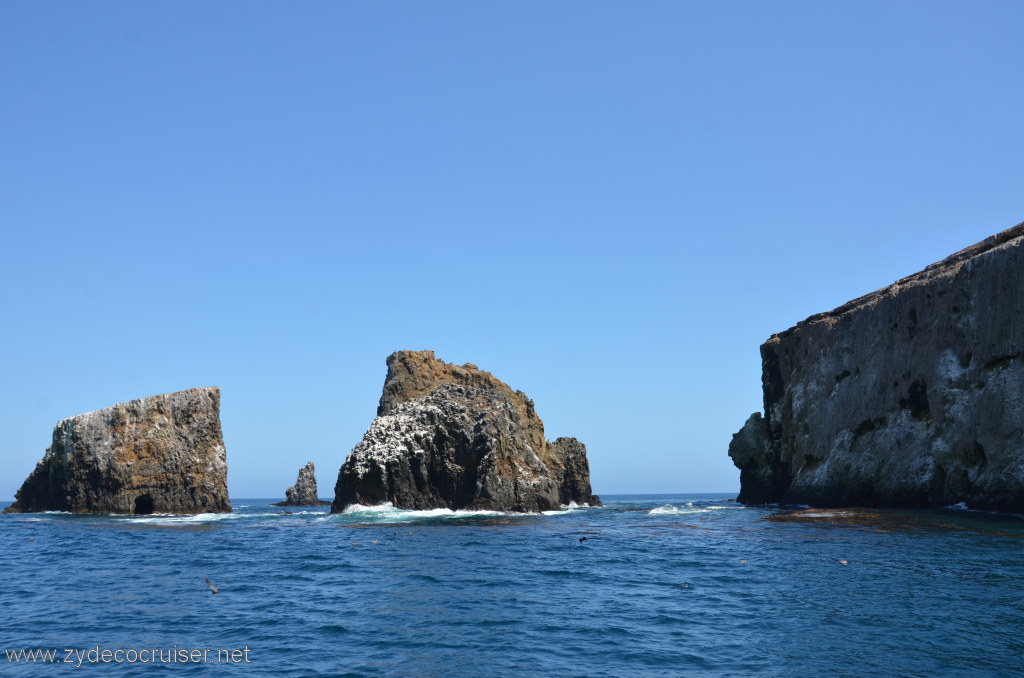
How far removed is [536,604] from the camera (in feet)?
72.7

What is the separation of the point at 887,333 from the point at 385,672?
55.5 meters

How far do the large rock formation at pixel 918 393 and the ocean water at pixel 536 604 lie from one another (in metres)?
9.09

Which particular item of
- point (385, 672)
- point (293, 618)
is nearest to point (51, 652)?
point (293, 618)

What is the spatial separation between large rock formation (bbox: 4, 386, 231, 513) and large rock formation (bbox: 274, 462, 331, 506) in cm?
4777

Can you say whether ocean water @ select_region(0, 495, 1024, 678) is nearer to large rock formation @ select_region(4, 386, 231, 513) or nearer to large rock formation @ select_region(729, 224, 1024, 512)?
large rock formation @ select_region(729, 224, 1024, 512)

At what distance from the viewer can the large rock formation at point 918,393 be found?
154 ft

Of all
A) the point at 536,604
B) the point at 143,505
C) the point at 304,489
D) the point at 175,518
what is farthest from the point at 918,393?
the point at 304,489

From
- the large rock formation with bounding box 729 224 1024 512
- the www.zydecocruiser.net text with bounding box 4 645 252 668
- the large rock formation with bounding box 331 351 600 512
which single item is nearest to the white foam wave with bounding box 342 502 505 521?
the large rock formation with bounding box 331 351 600 512

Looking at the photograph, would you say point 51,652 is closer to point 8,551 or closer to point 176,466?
point 8,551

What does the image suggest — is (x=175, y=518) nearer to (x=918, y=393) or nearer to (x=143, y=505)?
(x=143, y=505)

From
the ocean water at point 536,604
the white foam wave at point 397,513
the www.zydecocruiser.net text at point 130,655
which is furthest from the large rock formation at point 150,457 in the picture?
the www.zydecocruiser.net text at point 130,655

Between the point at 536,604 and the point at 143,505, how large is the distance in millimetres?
59421

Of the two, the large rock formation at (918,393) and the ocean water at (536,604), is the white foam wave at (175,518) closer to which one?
the ocean water at (536,604)

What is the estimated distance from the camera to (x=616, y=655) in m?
16.4
